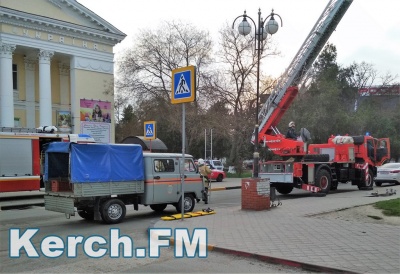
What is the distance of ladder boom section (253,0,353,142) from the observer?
18.0m

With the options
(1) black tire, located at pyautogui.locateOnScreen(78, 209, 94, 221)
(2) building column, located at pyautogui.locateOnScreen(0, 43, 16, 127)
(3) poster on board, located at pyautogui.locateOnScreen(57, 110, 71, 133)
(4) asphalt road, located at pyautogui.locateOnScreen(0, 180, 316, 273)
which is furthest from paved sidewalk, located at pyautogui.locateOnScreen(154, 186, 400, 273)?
(3) poster on board, located at pyautogui.locateOnScreen(57, 110, 71, 133)

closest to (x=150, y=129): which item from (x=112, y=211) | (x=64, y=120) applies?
(x=112, y=211)

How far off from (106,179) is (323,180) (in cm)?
1134

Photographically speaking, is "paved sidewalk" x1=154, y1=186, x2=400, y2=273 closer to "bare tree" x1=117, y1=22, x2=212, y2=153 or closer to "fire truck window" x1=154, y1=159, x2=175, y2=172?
"fire truck window" x1=154, y1=159, x2=175, y2=172

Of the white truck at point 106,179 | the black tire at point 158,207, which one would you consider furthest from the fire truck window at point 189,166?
the black tire at point 158,207

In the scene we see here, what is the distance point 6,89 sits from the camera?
30250 millimetres

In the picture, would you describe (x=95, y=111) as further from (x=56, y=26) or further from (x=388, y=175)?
(x=388, y=175)

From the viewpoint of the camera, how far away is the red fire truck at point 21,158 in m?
18.2

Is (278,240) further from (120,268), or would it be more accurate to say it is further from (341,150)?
(341,150)

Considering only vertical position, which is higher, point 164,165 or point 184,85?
point 184,85

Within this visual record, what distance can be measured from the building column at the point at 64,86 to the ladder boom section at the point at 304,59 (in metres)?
21.7

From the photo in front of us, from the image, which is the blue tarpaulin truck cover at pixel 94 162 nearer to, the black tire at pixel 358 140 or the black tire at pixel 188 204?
the black tire at pixel 188 204

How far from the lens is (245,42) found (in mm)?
39719

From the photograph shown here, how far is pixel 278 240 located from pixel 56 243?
15.5 ft
